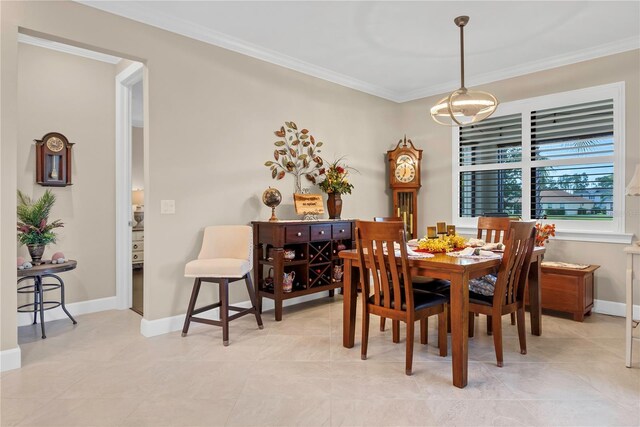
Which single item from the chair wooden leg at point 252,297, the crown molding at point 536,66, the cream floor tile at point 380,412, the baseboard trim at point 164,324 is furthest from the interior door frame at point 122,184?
the crown molding at point 536,66

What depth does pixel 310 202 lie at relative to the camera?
4.18 m

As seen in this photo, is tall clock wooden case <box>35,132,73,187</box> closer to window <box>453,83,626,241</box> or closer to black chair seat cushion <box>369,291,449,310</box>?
black chair seat cushion <box>369,291,449,310</box>

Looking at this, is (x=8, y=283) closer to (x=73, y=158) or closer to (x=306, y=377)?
(x=73, y=158)

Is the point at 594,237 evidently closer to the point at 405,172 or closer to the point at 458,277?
the point at 405,172

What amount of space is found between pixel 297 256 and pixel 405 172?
2.07 m

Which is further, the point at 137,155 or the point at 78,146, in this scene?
the point at 137,155

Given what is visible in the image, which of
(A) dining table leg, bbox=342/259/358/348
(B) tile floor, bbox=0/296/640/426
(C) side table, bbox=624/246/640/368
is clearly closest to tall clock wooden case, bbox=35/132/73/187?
(B) tile floor, bbox=0/296/640/426

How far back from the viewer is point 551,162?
426 centimetres

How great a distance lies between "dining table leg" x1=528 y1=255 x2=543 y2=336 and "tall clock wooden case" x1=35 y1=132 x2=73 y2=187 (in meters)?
4.26

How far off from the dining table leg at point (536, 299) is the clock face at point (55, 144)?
432cm

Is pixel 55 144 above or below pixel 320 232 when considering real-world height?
above

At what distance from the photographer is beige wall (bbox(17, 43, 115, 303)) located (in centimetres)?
354

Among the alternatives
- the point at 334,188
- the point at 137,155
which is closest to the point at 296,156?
the point at 334,188

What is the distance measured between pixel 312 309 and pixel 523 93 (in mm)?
3401
